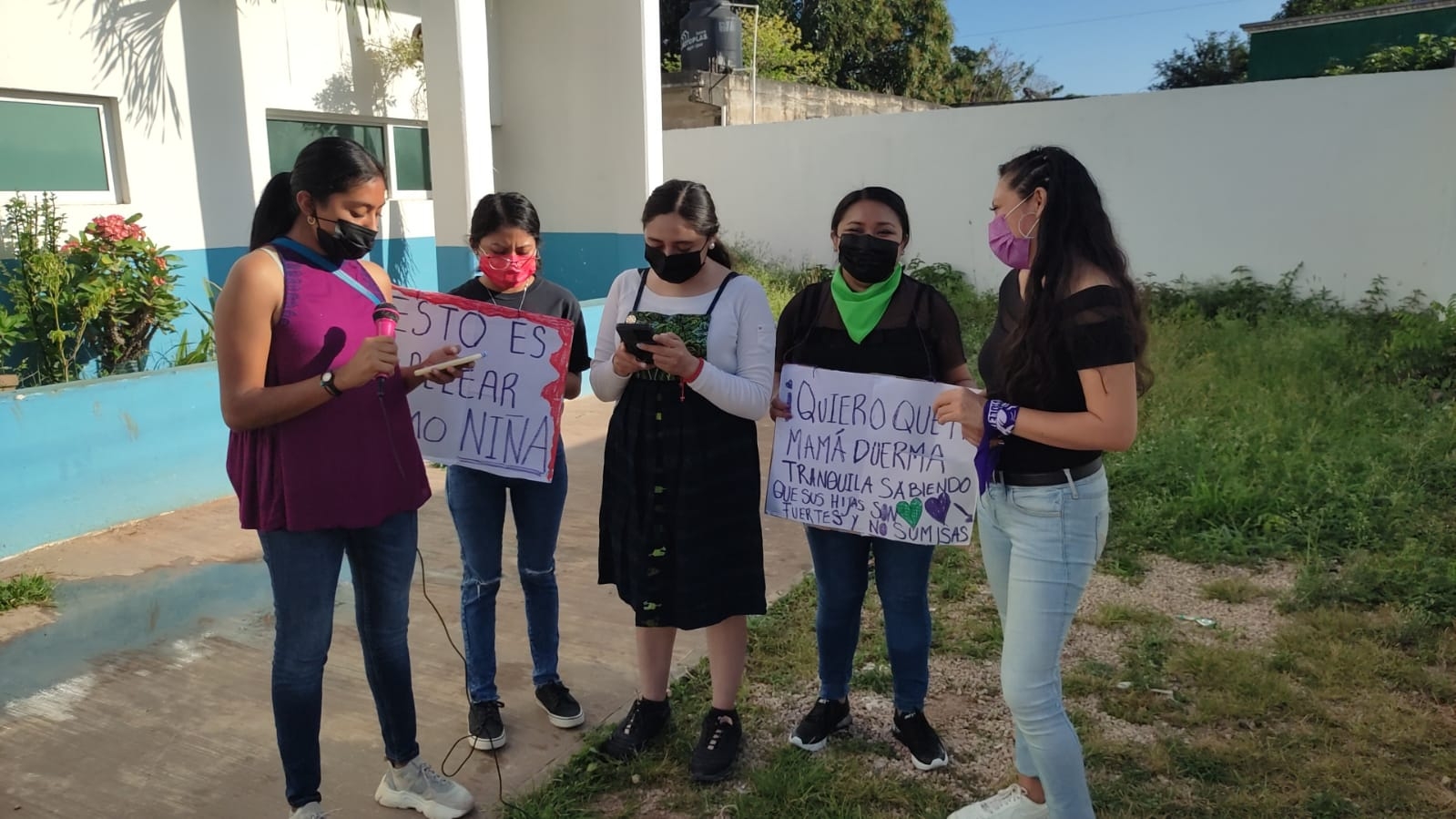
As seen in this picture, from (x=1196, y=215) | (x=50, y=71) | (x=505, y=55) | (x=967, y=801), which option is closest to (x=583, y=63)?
(x=505, y=55)

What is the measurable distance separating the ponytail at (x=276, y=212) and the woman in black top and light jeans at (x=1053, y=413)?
1754mm

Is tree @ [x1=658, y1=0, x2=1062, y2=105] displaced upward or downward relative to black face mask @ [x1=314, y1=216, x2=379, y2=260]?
upward

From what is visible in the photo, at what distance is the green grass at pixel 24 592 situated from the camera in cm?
424

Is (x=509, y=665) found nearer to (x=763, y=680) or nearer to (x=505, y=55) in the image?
(x=763, y=680)

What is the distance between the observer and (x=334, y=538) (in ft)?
8.30

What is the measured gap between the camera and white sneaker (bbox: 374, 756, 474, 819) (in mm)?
2803

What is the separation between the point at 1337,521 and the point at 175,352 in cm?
757

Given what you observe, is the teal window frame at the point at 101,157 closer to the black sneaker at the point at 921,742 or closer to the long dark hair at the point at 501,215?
the long dark hair at the point at 501,215

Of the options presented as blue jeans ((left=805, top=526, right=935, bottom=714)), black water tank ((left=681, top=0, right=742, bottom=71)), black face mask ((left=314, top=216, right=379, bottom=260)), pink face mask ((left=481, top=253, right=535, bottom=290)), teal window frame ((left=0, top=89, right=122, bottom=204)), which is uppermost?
black water tank ((left=681, top=0, right=742, bottom=71))

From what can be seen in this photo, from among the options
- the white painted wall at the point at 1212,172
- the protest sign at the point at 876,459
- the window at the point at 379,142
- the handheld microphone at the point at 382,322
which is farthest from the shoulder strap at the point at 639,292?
the white painted wall at the point at 1212,172

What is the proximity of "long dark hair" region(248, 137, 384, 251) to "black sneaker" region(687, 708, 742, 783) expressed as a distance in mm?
1917

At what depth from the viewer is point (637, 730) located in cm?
315

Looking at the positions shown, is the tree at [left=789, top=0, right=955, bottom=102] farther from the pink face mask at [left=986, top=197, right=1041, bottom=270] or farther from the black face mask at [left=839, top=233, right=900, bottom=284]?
the pink face mask at [left=986, top=197, right=1041, bottom=270]

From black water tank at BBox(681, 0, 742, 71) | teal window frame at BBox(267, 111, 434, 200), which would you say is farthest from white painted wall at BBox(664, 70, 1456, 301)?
teal window frame at BBox(267, 111, 434, 200)
